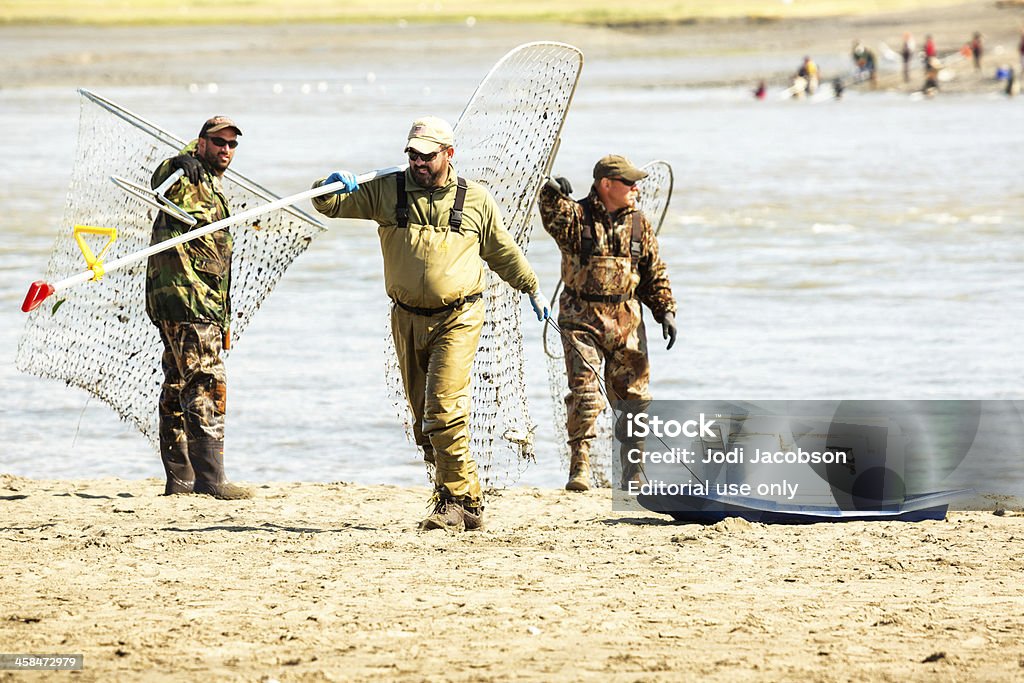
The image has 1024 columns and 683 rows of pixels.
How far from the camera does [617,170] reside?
8438 mm

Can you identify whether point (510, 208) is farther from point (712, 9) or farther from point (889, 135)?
point (712, 9)

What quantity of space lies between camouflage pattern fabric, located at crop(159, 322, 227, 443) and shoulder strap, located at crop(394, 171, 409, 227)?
1.68 m

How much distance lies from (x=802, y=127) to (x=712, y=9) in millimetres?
63162

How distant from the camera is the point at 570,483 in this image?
350 inches

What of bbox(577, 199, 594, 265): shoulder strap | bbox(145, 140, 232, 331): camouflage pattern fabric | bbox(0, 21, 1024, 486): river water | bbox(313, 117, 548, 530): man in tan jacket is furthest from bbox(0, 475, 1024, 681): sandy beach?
bbox(0, 21, 1024, 486): river water

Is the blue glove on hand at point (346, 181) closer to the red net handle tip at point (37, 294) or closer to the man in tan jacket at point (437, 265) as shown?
the man in tan jacket at point (437, 265)

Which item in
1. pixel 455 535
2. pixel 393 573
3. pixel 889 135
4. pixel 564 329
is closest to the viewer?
pixel 393 573

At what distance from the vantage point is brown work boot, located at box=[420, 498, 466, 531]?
740 cm

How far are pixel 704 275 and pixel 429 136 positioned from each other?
432 inches

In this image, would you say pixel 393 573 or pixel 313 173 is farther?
pixel 313 173

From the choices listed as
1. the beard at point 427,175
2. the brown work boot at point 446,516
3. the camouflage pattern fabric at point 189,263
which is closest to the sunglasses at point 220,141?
the camouflage pattern fabric at point 189,263

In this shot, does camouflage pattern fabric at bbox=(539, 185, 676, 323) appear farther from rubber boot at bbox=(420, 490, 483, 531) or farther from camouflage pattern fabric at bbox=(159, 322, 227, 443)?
camouflage pattern fabric at bbox=(159, 322, 227, 443)

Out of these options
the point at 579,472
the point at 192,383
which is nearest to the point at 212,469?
the point at 192,383

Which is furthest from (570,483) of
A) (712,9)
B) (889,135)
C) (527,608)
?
(712,9)
